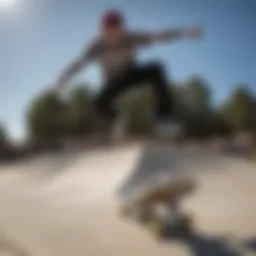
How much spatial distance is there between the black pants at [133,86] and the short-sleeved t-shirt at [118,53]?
0.02 meters

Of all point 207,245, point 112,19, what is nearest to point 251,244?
point 207,245

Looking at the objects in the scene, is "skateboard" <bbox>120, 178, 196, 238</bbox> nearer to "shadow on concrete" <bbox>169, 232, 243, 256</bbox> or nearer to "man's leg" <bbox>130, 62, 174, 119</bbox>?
"shadow on concrete" <bbox>169, 232, 243, 256</bbox>

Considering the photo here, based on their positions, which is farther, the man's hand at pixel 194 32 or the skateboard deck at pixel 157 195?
the man's hand at pixel 194 32

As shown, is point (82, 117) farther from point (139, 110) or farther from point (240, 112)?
point (240, 112)

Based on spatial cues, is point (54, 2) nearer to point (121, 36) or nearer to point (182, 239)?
point (121, 36)

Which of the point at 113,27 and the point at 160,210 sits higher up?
the point at 113,27

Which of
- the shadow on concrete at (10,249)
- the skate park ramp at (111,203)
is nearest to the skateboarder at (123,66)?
the skate park ramp at (111,203)

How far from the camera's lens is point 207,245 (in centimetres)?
111

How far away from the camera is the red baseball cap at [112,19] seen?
124 cm

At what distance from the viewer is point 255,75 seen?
4.24ft

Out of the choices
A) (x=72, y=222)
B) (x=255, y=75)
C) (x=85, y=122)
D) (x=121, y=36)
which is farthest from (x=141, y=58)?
(x=72, y=222)

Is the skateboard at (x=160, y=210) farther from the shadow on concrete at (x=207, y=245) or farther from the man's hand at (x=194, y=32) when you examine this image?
the man's hand at (x=194, y=32)

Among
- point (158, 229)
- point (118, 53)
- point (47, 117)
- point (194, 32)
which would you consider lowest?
point (158, 229)

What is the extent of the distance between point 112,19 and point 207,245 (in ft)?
2.19
